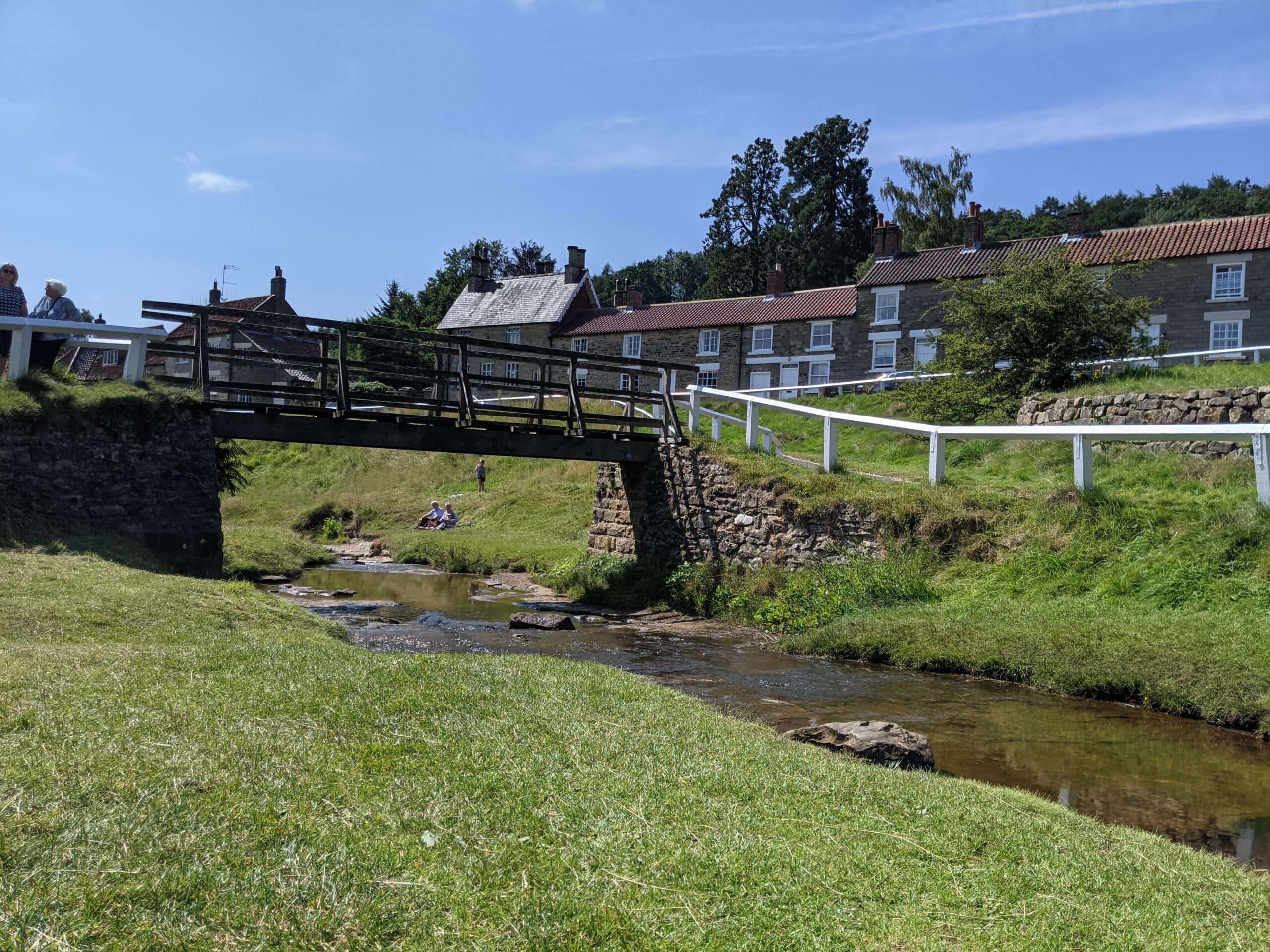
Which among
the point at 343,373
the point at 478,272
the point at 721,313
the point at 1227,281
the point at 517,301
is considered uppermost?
the point at 478,272

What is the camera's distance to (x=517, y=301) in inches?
2116

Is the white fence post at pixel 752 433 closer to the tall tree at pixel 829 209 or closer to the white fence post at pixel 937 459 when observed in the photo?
the white fence post at pixel 937 459

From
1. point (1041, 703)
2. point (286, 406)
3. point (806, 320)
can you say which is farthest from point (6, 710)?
point (806, 320)

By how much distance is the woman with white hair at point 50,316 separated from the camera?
44.2 ft

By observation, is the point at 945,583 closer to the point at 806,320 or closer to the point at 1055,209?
the point at 806,320

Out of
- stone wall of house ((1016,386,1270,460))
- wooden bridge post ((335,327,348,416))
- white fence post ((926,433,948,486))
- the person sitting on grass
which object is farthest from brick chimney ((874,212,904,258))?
wooden bridge post ((335,327,348,416))

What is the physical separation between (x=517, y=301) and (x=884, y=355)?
20822 mm

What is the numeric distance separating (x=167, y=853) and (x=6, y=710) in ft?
6.81

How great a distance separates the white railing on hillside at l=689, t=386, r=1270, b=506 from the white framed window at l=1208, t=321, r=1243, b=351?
19.0 meters

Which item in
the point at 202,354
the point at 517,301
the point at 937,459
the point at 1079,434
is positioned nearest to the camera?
the point at 1079,434

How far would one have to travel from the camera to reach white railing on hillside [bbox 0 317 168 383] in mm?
12930

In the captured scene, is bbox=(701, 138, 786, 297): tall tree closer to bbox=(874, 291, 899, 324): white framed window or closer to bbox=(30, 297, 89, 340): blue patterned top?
bbox=(874, 291, 899, 324): white framed window

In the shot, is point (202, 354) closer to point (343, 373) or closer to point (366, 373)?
point (343, 373)

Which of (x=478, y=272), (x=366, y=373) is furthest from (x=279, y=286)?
(x=366, y=373)
